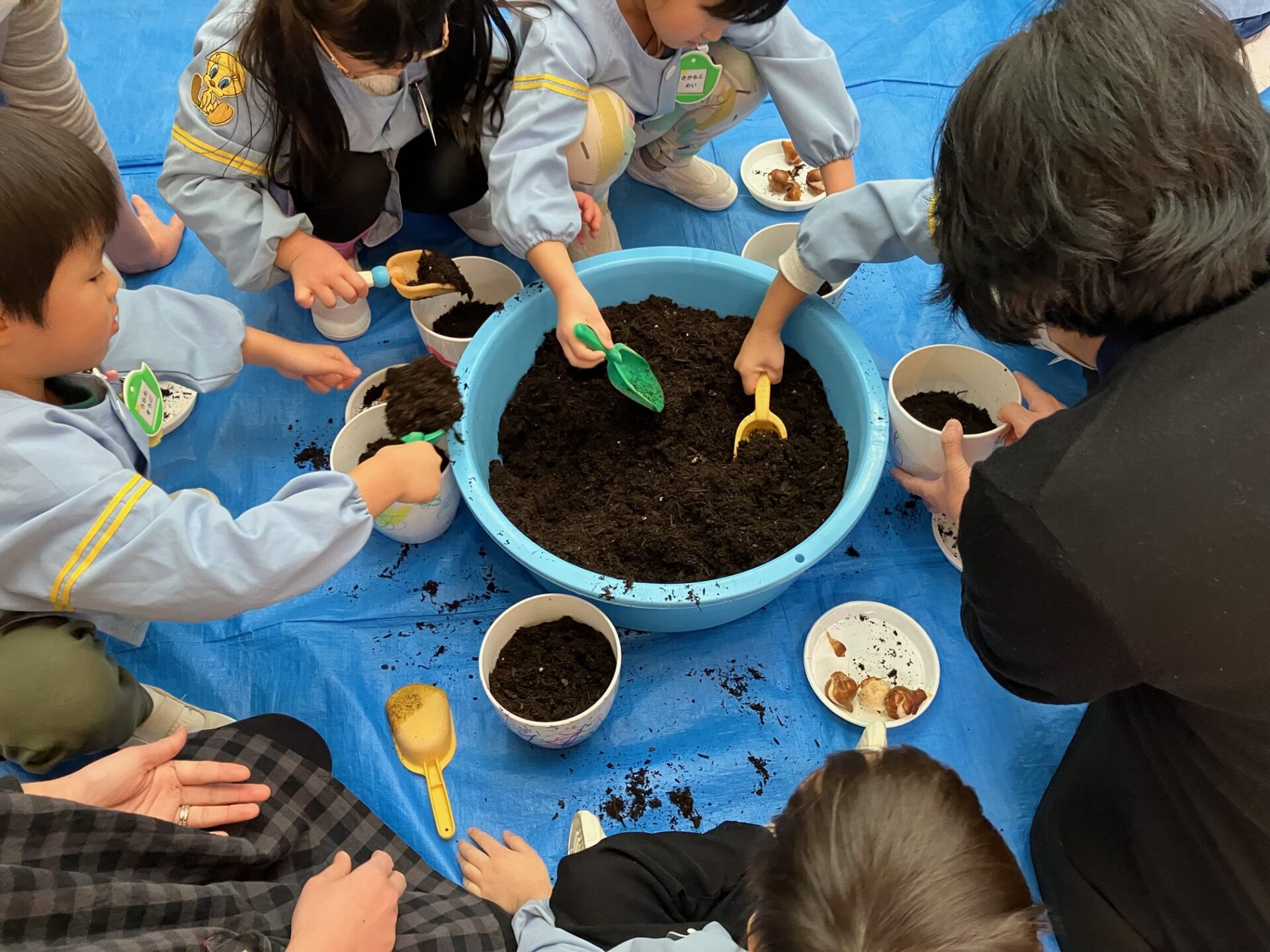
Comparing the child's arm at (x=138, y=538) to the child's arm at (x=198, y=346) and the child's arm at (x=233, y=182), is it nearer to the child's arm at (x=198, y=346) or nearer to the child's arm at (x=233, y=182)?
the child's arm at (x=198, y=346)

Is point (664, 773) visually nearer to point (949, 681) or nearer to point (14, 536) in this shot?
point (949, 681)

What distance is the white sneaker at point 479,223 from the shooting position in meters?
1.48

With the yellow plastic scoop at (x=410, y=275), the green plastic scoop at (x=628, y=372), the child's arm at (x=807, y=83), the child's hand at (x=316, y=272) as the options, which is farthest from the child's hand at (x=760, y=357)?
the child's hand at (x=316, y=272)

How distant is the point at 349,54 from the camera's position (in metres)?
1.02

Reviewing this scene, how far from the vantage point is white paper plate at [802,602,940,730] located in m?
1.13

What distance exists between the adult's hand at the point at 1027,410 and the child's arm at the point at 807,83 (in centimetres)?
51

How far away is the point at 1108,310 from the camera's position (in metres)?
0.68

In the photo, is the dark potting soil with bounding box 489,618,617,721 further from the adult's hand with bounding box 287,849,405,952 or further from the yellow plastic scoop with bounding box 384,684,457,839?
the adult's hand with bounding box 287,849,405,952

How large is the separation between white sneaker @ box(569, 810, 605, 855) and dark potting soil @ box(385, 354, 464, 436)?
1.74ft

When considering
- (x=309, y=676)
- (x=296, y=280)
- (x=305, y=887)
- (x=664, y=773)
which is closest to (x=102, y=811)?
(x=305, y=887)

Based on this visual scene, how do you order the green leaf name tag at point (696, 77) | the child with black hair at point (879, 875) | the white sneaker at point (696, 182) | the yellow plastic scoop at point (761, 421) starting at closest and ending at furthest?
1. the child with black hair at point (879, 875)
2. the yellow plastic scoop at point (761, 421)
3. the green leaf name tag at point (696, 77)
4. the white sneaker at point (696, 182)

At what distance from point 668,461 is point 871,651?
1.30 ft

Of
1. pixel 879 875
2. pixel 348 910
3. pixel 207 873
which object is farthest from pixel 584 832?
pixel 879 875

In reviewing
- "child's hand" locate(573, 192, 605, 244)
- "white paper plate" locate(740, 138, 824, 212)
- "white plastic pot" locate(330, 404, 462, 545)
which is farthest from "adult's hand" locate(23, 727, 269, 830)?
"white paper plate" locate(740, 138, 824, 212)
